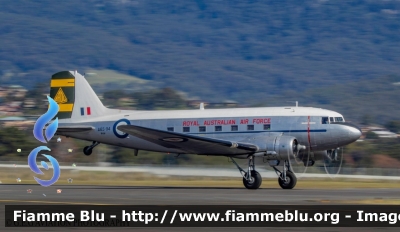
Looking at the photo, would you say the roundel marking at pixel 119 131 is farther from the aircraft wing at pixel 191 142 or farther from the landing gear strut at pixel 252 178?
the landing gear strut at pixel 252 178

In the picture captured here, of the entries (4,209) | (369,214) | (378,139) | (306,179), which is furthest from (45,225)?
(378,139)

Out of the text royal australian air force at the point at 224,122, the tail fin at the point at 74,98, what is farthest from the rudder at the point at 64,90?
the text royal australian air force at the point at 224,122

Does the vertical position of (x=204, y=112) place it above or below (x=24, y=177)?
above

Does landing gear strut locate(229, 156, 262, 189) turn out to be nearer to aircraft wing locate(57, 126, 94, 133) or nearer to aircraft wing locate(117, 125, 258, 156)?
aircraft wing locate(117, 125, 258, 156)

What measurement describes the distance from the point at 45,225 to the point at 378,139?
66.4 meters

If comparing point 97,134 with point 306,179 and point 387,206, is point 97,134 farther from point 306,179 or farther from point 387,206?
point 387,206

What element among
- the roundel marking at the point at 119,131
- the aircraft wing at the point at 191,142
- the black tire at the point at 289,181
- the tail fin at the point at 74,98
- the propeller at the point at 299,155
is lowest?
the black tire at the point at 289,181

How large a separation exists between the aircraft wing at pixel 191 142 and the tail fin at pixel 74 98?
16.8ft

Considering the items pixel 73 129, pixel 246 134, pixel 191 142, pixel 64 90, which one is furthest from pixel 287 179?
pixel 64 90

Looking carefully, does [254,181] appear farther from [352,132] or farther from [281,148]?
[352,132]

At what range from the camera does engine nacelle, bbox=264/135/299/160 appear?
3133cm

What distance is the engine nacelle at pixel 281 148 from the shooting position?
3133cm

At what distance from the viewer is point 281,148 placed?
31.4m

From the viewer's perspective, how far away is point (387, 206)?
21.9 m
